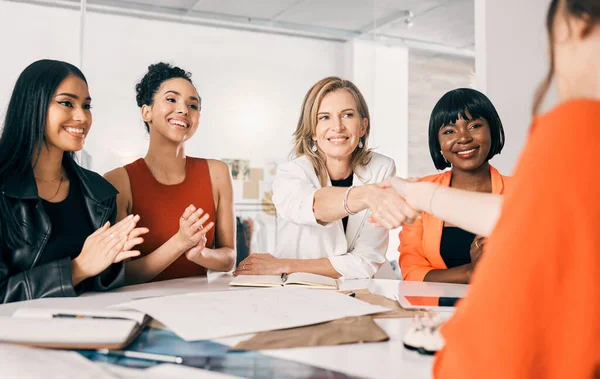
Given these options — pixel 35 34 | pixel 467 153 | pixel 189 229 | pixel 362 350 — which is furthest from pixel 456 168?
pixel 35 34

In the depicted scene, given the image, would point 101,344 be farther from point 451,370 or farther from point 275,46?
Answer: point 275,46

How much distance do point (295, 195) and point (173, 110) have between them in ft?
2.23

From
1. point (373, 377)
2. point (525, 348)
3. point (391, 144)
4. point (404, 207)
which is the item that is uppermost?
point (391, 144)

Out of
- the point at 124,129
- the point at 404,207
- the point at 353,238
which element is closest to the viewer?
the point at 404,207

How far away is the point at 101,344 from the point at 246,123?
167 inches

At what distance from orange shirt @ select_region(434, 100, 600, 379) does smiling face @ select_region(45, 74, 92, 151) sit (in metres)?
1.54

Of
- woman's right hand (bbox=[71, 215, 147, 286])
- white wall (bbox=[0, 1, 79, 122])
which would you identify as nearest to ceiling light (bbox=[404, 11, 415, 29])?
white wall (bbox=[0, 1, 79, 122])

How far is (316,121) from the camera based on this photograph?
2137 millimetres

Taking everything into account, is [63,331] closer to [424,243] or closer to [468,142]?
[424,243]

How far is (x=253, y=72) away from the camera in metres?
5.09

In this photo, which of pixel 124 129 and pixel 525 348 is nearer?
pixel 525 348

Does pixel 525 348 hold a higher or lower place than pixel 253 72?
lower

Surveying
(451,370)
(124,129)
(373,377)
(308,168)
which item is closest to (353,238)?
(308,168)

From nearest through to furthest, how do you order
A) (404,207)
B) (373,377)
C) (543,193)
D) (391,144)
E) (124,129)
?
(543,193), (373,377), (404,207), (124,129), (391,144)
